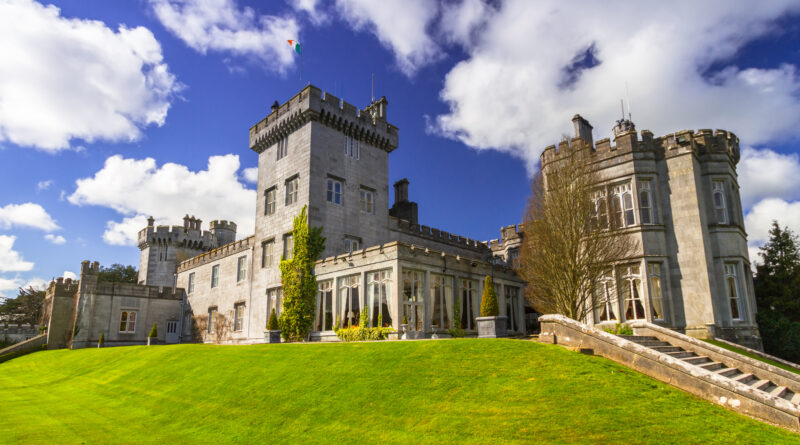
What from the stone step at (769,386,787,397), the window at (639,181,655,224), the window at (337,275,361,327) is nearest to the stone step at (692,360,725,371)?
the stone step at (769,386,787,397)

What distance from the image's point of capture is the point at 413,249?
73.9ft

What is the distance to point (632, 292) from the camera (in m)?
22.4

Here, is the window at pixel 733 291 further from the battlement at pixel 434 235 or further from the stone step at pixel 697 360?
the battlement at pixel 434 235

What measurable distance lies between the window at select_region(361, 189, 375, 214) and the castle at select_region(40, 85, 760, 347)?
0.24 feet

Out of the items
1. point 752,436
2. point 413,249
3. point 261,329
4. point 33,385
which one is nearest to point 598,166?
point 413,249

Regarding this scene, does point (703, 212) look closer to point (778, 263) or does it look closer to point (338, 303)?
point (778, 263)

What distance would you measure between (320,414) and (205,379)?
6814 mm

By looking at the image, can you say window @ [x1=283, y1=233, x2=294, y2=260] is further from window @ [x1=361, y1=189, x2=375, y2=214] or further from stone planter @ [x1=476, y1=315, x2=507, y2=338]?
stone planter @ [x1=476, y1=315, x2=507, y2=338]

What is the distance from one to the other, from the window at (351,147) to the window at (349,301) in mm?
9576

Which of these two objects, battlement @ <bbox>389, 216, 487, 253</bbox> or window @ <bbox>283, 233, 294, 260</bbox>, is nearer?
window @ <bbox>283, 233, 294, 260</bbox>

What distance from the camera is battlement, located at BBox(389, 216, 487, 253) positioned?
3250 cm

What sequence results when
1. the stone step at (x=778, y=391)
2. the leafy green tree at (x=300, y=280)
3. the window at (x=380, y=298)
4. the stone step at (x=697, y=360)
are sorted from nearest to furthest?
1. the stone step at (x=778, y=391)
2. the stone step at (x=697, y=360)
3. the window at (x=380, y=298)
4. the leafy green tree at (x=300, y=280)

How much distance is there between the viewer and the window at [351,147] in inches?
1225

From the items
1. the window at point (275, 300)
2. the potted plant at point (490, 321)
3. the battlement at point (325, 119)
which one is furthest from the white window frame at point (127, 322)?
the potted plant at point (490, 321)
